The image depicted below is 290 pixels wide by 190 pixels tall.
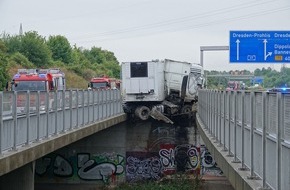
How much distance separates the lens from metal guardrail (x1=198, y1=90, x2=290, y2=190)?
668 centimetres

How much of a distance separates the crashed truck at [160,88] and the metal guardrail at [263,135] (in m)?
20.4

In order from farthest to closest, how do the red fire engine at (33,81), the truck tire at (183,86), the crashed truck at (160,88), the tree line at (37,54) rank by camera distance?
the tree line at (37,54) < the truck tire at (183,86) < the crashed truck at (160,88) < the red fire engine at (33,81)

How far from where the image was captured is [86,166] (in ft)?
120

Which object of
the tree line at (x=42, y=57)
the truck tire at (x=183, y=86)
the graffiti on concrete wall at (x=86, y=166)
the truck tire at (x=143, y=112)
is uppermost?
the tree line at (x=42, y=57)

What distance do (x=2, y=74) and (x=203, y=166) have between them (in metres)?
22.8

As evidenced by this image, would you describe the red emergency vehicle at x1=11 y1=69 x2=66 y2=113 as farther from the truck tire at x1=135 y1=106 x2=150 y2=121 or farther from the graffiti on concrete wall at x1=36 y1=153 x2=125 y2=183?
the truck tire at x1=135 y1=106 x2=150 y2=121

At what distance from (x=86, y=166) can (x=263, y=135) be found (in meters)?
29.3

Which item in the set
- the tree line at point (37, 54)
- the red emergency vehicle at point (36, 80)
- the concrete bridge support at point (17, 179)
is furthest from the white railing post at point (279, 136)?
the tree line at point (37, 54)

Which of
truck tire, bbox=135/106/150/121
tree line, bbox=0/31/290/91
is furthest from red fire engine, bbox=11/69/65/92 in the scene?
tree line, bbox=0/31/290/91

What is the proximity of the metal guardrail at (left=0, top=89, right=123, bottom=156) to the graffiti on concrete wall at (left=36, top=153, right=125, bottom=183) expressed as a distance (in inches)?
308

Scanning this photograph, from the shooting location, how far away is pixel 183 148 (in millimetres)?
36500

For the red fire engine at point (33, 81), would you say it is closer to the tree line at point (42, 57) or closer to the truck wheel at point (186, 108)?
the truck wheel at point (186, 108)

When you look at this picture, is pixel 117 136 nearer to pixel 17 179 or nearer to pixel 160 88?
pixel 160 88

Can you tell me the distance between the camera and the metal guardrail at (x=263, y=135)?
6.68 m
